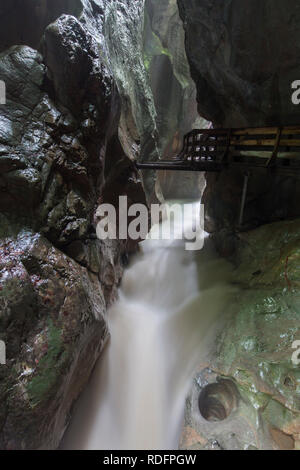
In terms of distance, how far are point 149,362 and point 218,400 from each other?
6.20 ft

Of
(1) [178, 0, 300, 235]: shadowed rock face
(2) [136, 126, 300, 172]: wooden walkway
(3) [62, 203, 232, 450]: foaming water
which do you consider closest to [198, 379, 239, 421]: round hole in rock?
(3) [62, 203, 232, 450]: foaming water

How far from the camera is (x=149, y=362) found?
5.48 metres

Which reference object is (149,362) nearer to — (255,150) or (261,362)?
(261,362)

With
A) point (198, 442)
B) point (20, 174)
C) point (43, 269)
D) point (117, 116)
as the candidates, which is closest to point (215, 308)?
point (198, 442)

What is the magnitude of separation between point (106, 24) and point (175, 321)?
9.77 m

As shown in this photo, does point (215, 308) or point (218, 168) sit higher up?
point (218, 168)

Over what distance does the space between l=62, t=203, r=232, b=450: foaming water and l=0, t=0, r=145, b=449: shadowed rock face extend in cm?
60

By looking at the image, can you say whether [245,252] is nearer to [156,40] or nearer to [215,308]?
[215,308]

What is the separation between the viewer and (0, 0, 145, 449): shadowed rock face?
124 inches

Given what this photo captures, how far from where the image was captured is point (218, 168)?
7.52 m

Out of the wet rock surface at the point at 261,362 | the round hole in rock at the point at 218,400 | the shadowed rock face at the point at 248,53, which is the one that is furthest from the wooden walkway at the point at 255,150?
the round hole in rock at the point at 218,400

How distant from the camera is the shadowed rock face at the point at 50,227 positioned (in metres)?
3.15

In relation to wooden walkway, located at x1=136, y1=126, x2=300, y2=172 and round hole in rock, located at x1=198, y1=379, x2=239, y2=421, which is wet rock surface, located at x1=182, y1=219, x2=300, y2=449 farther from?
wooden walkway, located at x1=136, y1=126, x2=300, y2=172

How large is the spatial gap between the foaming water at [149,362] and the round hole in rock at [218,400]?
1.52 ft
